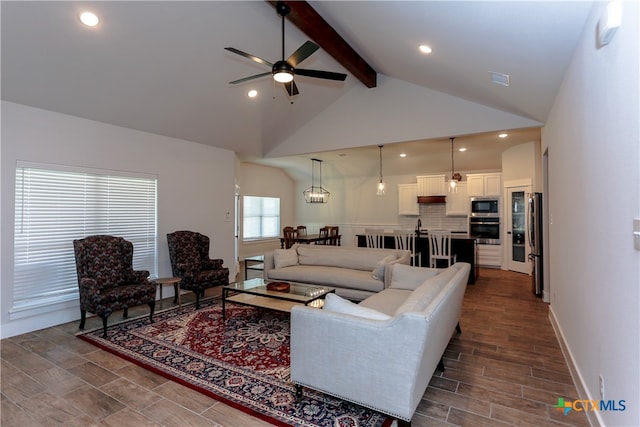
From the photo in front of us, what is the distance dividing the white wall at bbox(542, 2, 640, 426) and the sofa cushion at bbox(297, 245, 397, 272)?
244 centimetres

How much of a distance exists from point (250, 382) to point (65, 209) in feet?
11.3

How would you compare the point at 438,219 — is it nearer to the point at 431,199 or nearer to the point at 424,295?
the point at 431,199

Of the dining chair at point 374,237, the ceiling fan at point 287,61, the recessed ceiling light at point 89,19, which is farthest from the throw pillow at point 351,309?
the dining chair at point 374,237

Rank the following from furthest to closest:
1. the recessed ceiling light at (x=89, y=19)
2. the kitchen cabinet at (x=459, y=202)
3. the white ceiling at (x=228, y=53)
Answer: the kitchen cabinet at (x=459, y=202)
the recessed ceiling light at (x=89, y=19)
the white ceiling at (x=228, y=53)

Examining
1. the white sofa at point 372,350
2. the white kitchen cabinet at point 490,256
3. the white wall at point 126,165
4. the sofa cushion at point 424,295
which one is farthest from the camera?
the white kitchen cabinet at point 490,256

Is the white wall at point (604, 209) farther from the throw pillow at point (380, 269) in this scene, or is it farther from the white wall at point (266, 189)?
the white wall at point (266, 189)

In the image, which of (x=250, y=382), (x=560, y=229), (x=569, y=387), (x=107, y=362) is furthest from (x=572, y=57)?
(x=107, y=362)

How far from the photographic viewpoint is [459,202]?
8.16 metres

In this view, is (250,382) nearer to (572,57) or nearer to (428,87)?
(572,57)

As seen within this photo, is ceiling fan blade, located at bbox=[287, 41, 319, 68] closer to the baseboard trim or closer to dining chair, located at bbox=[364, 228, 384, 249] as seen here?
the baseboard trim

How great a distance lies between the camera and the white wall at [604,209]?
1375 millimetres

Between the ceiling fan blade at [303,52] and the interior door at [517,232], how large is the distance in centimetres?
581

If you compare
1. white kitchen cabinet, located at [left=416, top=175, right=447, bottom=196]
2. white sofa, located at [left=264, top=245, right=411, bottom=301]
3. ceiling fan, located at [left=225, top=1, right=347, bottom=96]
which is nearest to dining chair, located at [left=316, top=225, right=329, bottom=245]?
white sofa, located at [left=264, top=245, right=411, bottom=301]

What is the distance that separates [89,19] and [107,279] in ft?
9.45
